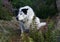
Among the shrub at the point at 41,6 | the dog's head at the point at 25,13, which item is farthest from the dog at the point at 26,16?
the shrub at the point at 41,6

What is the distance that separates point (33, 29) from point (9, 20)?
22.7 feet

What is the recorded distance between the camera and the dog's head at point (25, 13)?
27.6 ft

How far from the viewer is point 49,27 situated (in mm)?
4359

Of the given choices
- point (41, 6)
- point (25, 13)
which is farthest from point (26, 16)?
point (41, 6)

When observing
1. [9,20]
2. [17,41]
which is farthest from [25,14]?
[17,41]

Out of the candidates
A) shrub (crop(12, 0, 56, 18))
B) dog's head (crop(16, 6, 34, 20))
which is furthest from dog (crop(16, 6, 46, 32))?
Result: shrub (crop(12, 0, 56, 18))

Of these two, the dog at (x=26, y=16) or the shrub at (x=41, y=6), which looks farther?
the shrub at (x=41, y=6)

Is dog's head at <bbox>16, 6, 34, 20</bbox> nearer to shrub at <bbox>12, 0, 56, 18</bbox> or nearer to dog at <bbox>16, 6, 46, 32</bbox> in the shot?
dog at <bbox>16, 6, 46, 32</bbox>

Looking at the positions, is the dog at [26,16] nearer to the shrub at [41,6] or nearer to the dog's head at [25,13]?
the dog's head at [25,13]

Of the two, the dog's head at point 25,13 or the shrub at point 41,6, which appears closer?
the dog's head at point 25,13

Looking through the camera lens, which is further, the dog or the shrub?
the shrub

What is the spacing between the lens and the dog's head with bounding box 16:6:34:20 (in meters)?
8.42

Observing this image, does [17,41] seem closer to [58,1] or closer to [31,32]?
[31,32]

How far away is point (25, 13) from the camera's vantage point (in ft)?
28.0
